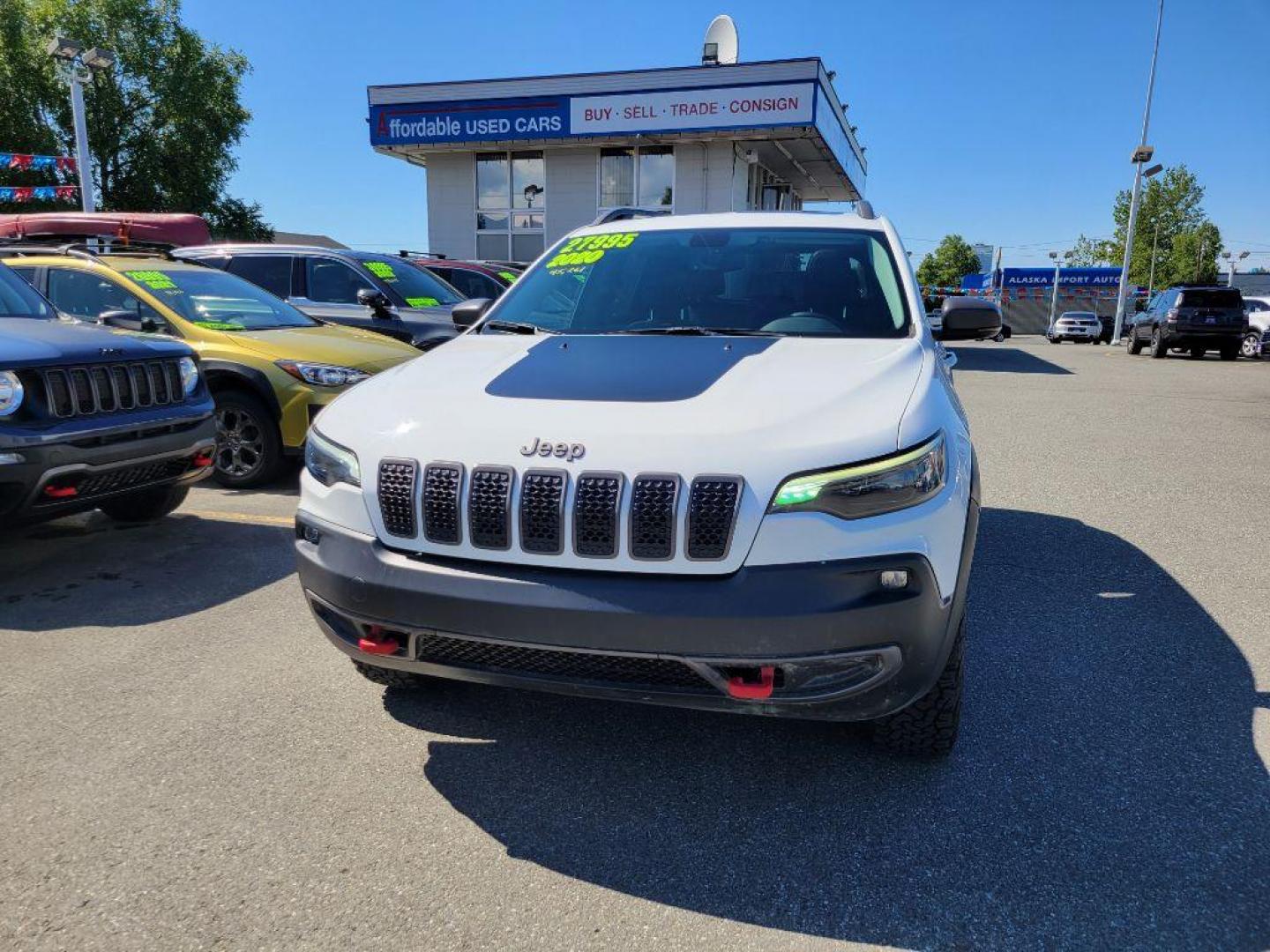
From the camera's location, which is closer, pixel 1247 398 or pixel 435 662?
pixel 435 662

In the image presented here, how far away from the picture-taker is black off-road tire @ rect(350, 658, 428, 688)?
2.86 meters

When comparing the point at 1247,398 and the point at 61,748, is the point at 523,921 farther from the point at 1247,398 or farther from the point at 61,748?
the point at 1247,398

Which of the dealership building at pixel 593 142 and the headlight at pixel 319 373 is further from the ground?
the dealership building at pixel 593 142

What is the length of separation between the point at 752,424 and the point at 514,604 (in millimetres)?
755

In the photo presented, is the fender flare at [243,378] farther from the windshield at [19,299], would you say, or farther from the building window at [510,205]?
the building window at [510,205]

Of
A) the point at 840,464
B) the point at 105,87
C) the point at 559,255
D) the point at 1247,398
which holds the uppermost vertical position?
the point at 105,87

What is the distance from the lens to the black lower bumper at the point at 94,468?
3.84m

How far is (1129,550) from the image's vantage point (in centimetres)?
489

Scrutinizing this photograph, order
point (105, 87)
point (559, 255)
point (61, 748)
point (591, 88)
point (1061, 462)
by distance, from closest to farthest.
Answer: point (61, 748) < point (559, 255) < point (1061, 462) < point (591, 88) < point (105, 87)

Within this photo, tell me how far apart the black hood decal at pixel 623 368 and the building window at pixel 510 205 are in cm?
2008

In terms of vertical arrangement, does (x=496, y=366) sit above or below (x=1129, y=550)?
above

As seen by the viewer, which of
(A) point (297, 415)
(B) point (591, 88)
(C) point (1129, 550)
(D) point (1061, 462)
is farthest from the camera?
(B) point (591, 88)

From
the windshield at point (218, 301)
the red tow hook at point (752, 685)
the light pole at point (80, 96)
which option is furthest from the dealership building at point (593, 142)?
the red tow hook at point (752, 685)

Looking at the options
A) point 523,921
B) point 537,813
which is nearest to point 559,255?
point 537,813
